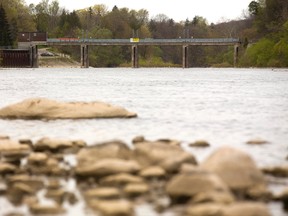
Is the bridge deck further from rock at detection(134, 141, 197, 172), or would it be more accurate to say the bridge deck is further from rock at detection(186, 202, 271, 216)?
rock at detection(186, 202, 271, 216)

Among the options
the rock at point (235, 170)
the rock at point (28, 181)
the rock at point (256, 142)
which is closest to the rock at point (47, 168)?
the rock at point (28, 181)

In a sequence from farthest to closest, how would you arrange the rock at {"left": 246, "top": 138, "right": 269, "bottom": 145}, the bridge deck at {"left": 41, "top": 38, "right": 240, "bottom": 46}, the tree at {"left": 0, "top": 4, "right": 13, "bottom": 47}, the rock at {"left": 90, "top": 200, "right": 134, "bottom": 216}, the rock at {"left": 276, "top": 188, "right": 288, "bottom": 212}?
1. the bridge deck at {"left": 41, "top": 38, "right": 240, "bottom": 46}
2. the tree at {"left": 0, "top": 4, "right": 13, "bottom": 47}
3. the rock at {"left": 246, "top": 138, "right": 269, "bottom": 145}
4. the rock at {"left": 276, "top": 188, "right": 288, "bottom": 212}
5. the rock at {"left": 90, "top": 200, "right": 134, "bottom": 216}

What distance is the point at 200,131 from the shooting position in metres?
28.4

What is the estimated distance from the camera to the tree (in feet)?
586

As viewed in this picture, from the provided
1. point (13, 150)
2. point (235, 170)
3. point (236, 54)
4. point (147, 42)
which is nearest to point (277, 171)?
point (235, 170)

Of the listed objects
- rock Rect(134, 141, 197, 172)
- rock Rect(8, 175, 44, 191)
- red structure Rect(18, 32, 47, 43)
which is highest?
red structure Rect(18, 32, 47, 43)

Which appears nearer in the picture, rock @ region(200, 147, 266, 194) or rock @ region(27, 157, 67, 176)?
rock @ region(200, 147, 266, 194)

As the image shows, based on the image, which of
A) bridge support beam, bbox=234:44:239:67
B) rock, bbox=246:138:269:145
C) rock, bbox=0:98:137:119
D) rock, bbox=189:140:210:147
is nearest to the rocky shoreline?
rock, bbox=189:140:210:147

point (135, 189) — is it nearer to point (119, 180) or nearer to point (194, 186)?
point (119, 180)

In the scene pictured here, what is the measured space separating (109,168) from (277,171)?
14.8 ft

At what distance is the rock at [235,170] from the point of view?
14859 millimetres

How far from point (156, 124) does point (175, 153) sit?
14.8 m

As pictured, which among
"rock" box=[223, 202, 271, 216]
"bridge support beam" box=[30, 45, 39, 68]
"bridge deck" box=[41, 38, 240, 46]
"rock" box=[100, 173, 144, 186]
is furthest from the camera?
"bridge deck" box=[41, 38, 240, 46]

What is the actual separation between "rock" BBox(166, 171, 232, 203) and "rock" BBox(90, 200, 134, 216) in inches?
45.5
